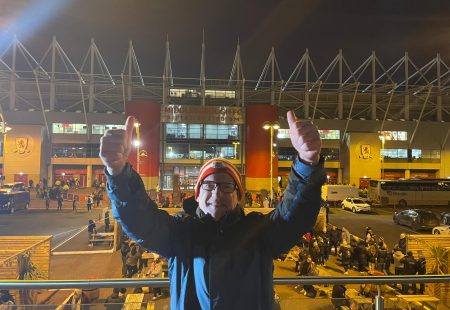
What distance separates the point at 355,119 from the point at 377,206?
21687 millimetres

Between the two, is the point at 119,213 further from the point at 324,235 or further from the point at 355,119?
the point at 355,119

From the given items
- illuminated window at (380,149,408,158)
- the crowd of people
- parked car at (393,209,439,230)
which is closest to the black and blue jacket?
the crowd of people

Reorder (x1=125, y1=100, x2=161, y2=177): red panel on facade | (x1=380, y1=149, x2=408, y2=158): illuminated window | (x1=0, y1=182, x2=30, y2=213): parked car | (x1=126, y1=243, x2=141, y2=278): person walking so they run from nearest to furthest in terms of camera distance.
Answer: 1. (x1=126, y1=243, x2=141, y2=278): person walking
2. (x1=0, y1=182, x2=30, y2=213): parked car
3. (x1=125, y1=100, x2=161, y2=177): red panel on facade
4. (x1=380, y1=149, x2=408, y2=158): illuminated window

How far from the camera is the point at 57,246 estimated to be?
16812mm

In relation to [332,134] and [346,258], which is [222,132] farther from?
[346,258]

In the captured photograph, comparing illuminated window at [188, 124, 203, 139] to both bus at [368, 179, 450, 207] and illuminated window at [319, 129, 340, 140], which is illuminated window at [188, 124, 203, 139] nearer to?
illuminated window at [319, 129, 340, 140]

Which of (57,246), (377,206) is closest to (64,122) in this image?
(57,246)

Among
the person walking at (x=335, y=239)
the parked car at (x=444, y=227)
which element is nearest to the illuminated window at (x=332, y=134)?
the parked car at (x=444, y=227)

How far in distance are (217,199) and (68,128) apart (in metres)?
47.7

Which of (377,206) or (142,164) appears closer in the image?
(377,206)

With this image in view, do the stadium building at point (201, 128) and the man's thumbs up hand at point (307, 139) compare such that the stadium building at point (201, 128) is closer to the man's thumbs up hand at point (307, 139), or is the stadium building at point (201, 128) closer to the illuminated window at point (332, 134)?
the illuminated window at point (332, 134)

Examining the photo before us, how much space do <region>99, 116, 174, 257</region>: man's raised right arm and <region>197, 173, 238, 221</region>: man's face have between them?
0.75ft

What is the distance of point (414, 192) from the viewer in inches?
1307

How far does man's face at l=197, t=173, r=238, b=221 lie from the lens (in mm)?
1820
